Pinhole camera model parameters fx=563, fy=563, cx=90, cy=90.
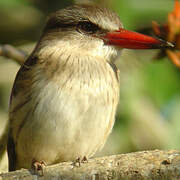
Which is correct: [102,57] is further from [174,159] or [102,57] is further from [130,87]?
[174,159]

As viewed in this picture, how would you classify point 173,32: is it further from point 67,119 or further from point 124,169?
point 124,169

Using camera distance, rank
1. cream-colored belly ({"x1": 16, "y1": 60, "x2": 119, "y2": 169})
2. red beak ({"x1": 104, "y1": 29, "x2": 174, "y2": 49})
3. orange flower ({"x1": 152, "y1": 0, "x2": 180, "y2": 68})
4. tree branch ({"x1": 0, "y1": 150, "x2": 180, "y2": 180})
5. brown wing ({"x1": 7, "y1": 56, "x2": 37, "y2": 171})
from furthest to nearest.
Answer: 1. brown wing ({"x1": 7, "y1": 56, "x2": 37, "y2": 171})
2. red beak ({"x1": 104, "y1": 29, "x2": 174, "y2": 49})
3. cream-colored belly ({"x1": 16, "y1": 60, "x2": 119, "y2": 169})
4. orange flower ({"x1": 152, "y1": 0, "x2": 180, "y2": 68})
5. tree branch ({"x1": 0, "y1": 150, "x2": 180, "y2": 180})

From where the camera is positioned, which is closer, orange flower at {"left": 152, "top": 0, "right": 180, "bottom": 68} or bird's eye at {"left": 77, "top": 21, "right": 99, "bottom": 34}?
orange flower at {"left": 152, "top": 0, "right": 180, "bottom": 68}

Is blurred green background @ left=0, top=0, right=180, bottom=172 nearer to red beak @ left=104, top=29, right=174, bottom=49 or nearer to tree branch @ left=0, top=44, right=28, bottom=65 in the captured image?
red beak @ left=104, top=29, right=174, bottom=49

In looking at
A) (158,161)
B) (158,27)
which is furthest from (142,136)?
(158,161)

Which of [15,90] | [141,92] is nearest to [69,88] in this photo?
[15,90]

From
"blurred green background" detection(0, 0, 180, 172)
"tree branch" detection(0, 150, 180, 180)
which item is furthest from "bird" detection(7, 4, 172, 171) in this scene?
"tree branch" detection(0, 150, 180, 180)
